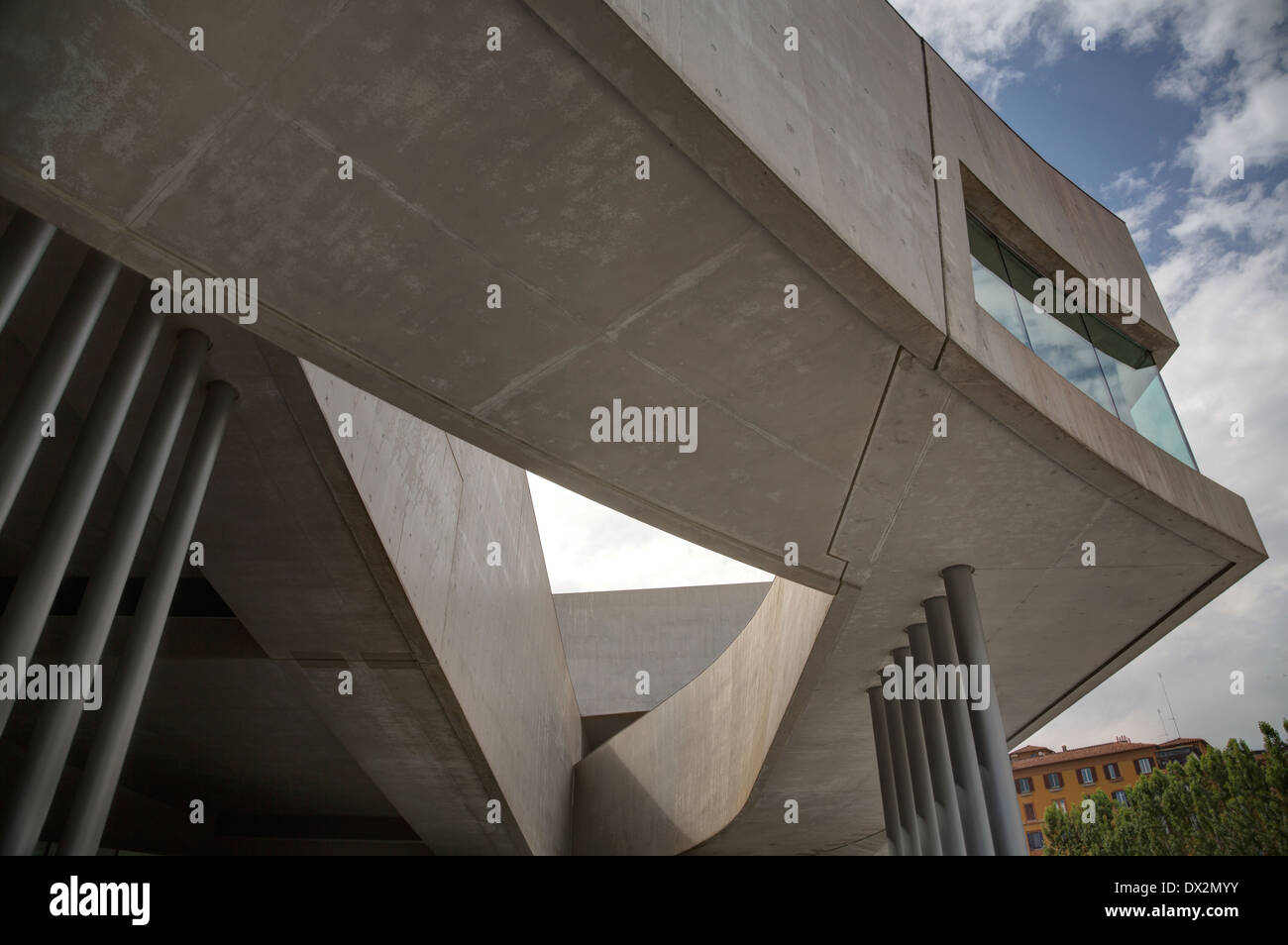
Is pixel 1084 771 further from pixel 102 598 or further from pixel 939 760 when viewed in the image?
pixel 102 598

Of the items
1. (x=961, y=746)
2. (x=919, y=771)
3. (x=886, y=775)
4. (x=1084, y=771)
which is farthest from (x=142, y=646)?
(x=1084, y=771)

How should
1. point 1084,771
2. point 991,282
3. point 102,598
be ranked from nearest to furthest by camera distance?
point 102,598 → point 991,282 → point 1084,771

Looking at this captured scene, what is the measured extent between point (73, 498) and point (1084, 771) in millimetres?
75142

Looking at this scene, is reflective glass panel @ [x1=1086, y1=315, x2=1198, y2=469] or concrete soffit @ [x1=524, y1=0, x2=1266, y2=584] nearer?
concrete soffit @ [x1=524, y1=0, x2=1266, y2=584]

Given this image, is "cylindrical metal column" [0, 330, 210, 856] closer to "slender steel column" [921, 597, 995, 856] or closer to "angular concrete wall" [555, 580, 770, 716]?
"slender steel column" [921, 597, 995, 856]

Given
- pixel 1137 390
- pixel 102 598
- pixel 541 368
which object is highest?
pixel 1137 390

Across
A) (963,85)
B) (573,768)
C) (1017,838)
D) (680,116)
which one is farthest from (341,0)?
(573,768)

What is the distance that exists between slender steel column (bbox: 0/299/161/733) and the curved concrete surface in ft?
23.3

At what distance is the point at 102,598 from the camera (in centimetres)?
548

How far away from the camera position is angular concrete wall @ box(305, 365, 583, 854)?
7973 millimetres

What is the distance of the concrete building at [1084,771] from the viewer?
6450cm

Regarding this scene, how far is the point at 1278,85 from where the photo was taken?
1258cm

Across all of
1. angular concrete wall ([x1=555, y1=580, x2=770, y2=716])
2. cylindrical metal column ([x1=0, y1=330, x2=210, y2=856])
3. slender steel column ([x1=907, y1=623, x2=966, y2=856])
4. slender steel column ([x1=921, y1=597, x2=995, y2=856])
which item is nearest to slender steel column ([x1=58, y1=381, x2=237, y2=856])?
cylindrical metal column ([x1=0, y1=330, x2=210, y2=856])
